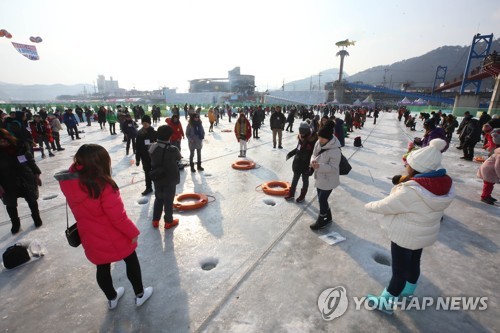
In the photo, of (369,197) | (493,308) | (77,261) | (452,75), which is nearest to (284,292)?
(493,308)

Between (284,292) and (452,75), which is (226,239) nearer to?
(284,292)

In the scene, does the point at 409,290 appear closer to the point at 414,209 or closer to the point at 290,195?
the point at 414,209

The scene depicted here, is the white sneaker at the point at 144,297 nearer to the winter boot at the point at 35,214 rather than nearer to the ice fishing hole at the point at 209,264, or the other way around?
the ice fishing hole at the point at 209,264

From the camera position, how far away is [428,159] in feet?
6.57

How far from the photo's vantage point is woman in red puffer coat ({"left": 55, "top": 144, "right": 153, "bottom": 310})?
74.6 inches

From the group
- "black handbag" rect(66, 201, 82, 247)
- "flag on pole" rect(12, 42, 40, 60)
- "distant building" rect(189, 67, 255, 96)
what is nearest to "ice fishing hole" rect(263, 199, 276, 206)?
"black handbag" rect(66, 201, 82, 247)

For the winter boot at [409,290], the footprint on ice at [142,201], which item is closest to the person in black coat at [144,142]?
the footprint on ice at [142,201]

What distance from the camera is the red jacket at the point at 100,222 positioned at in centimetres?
192

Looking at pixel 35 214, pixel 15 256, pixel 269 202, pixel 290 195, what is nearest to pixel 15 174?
pixel 35 214

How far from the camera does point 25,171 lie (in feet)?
12.4

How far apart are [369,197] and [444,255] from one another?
2.16 metres

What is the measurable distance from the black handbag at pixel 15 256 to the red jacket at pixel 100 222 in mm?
1845

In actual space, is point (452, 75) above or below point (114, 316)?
above

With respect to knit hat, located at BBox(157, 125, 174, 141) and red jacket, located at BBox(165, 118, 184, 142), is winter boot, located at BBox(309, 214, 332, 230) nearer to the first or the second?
knit hat, located at BBox(157, 125, 174, 141)
